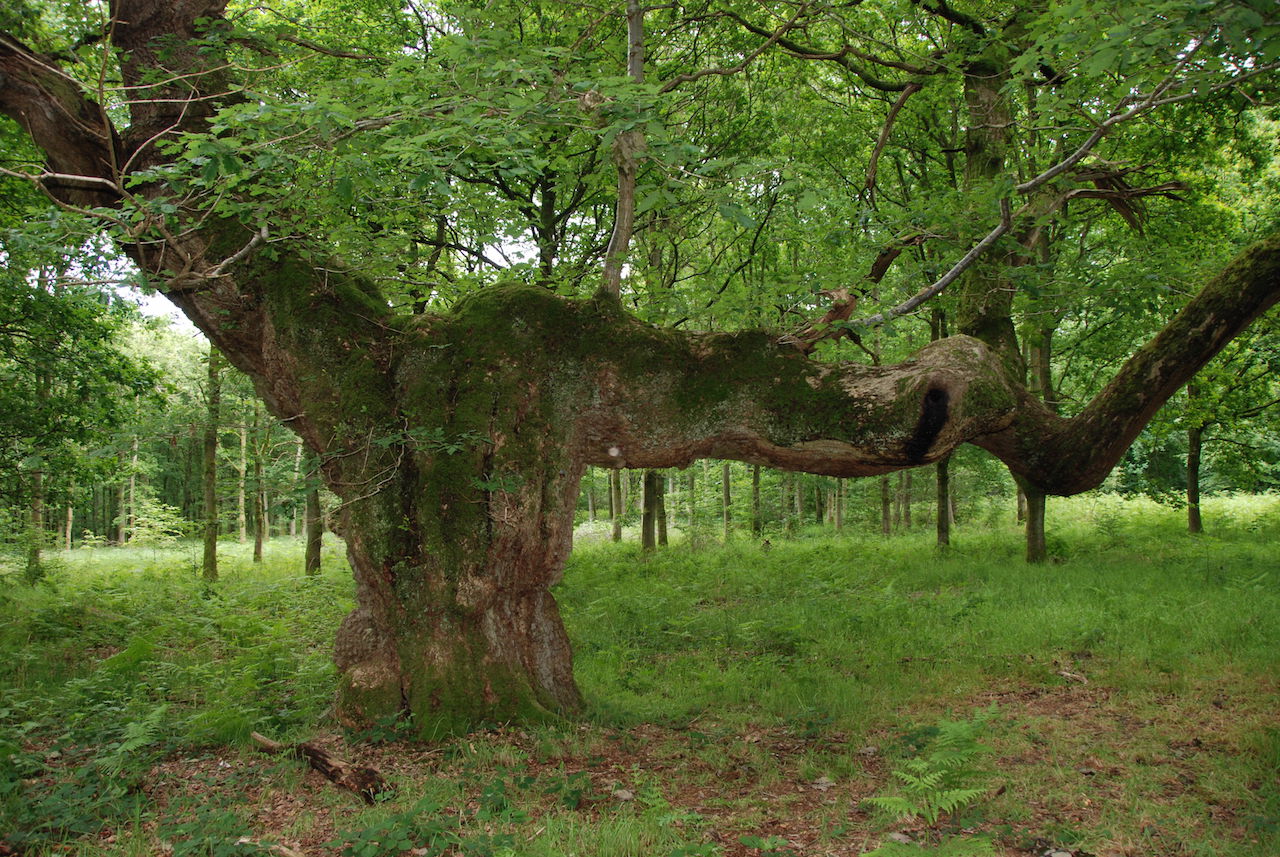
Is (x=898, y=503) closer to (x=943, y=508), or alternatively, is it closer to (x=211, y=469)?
(x=943, y=508)

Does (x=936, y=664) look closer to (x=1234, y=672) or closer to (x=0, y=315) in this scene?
(x=1234, y=672)

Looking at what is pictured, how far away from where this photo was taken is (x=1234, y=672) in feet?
21.2

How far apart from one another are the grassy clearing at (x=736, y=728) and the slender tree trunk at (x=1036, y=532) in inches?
33.9

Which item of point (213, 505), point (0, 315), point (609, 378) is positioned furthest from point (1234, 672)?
point (213, 505)

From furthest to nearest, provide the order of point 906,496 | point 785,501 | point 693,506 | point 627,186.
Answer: point 785,501 < point 693,506 < point 906,496 < point 627,186

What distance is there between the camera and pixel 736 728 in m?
5.96

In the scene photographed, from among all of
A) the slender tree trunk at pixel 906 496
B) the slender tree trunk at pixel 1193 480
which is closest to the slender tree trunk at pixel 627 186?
the slender tree trunk at pixel 1193 480

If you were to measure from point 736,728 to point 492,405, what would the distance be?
3374mm

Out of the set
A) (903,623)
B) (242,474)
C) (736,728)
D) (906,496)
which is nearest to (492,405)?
(736,728)

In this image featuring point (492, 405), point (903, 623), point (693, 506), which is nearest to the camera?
point (492, 405)

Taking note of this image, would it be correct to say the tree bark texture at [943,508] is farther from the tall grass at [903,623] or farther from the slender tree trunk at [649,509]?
the slender tree trunk at [649,509]

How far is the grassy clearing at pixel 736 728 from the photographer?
157 inches

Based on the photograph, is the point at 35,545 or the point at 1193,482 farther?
the point at 1193,482

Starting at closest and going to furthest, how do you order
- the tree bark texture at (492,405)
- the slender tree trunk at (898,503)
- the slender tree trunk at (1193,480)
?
the tree bark texture at (492,405), the slender tree trunk at (1193,480), the slender tree trunk at (898,503)
